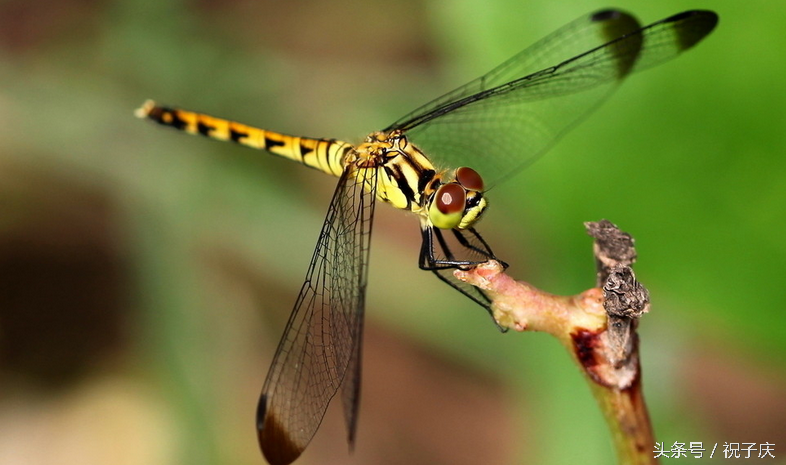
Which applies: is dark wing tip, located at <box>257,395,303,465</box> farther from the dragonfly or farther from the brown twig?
the brown twig

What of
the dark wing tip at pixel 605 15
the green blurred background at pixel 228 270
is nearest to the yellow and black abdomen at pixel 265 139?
the green blurred background at pixel 228 270

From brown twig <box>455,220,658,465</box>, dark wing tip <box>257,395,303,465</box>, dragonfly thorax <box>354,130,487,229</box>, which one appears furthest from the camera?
dragonfly thorax <box>354,130,487,229</box>

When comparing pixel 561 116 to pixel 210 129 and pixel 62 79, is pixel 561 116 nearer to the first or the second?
pixel 210 129

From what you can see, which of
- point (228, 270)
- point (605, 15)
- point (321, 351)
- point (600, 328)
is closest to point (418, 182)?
point (321, 351)

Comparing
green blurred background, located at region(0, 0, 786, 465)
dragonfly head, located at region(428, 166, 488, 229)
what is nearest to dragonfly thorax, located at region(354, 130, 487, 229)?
dragonfly head, located at region(428, 166, 488, 229)

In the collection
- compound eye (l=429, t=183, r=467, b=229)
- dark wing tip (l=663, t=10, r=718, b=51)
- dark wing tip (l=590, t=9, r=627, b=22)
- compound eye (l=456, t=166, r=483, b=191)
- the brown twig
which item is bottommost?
the brown twig

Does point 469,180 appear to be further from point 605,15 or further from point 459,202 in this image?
point 605,15

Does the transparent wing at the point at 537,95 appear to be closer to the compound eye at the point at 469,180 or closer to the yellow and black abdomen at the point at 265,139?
the yellow and black abdomen at the point at 265,139
